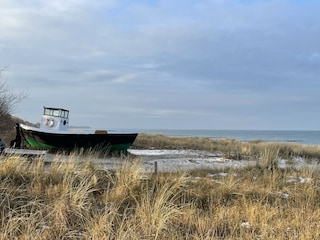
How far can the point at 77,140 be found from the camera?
1811 centimetres

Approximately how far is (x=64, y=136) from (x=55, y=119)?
189cm

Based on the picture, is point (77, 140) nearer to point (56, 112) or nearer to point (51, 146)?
point (51, 146)

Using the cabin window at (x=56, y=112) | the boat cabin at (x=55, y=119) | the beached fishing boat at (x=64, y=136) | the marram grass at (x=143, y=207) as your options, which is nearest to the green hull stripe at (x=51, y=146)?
the beached fishing boat at (x=64, y=136)

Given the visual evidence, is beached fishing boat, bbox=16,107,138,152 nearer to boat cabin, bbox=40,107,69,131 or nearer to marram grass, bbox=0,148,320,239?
boat cabin, bbox=40,107,69,131

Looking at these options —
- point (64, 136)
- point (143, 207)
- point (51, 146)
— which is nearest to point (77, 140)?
point (64, 136)

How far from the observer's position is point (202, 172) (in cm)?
1075

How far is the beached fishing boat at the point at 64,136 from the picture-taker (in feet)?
59.5

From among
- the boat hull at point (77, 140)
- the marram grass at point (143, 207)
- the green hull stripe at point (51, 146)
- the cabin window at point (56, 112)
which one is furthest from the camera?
the cabin window at point (56, 112)

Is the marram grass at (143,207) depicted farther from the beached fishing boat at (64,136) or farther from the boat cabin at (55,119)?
the boat cabin at (55,119)

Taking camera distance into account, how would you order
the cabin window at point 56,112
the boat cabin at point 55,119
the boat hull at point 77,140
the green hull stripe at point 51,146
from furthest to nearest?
the cabin window at point 56,112 → the boat cabin at point 55,119 → the green hull stripe at point 51,146 → the boat hull at point 77,140

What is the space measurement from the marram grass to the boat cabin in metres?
10.8

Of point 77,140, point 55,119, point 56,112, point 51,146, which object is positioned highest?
point 56,112

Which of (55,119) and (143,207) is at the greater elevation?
(55,119)

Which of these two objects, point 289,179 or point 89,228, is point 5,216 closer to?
point 89,228
